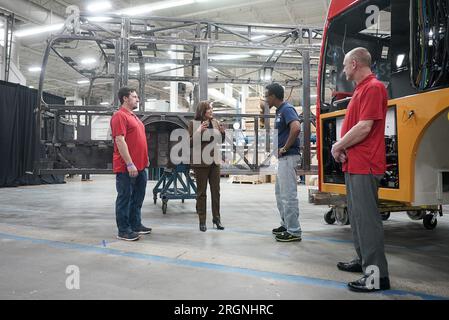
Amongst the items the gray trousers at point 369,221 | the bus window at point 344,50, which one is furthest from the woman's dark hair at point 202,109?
the gray trousers at point 369,221

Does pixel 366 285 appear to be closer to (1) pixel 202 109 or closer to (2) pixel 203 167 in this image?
(2) pixel 203 167

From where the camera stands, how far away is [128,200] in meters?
3.78

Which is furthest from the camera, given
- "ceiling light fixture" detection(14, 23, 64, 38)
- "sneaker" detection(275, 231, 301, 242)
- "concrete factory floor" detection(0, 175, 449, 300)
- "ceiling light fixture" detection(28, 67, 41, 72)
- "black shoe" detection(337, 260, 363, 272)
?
"ceiling light fixture" detection(28, 67, 41, 72)

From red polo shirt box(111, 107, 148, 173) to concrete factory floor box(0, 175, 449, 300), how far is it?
913mm

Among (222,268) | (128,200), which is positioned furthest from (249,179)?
(222,268)

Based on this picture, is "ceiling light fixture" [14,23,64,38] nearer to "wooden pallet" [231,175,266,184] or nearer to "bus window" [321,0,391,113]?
"wooden pallet" [231,175,266,184]

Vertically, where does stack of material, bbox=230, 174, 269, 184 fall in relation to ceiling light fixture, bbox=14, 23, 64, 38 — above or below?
below

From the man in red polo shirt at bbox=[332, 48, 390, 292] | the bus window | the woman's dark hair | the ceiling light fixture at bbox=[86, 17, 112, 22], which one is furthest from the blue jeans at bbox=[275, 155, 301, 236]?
the ceiling light fixture at bbox=[86, 17, 112, 22]

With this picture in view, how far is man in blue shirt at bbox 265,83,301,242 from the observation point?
3646 mm

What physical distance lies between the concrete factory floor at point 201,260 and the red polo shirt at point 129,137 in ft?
3.00

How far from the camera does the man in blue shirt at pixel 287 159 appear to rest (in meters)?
3.65

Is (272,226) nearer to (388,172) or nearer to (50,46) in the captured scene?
(388,172)

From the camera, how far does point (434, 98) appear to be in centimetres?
223
